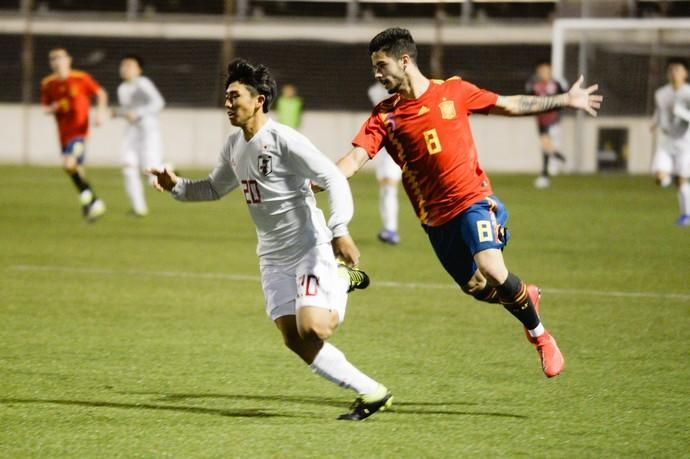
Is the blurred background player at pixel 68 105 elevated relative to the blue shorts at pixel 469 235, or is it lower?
lower

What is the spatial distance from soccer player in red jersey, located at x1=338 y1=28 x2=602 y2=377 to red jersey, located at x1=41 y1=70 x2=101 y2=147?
37.6ft

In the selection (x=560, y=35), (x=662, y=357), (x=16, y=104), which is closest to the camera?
(x=662, y=357)

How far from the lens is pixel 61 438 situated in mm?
5820

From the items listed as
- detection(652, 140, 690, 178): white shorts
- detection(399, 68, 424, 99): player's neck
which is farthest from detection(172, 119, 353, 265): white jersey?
detection(652, 140, 690, 178): white shorts

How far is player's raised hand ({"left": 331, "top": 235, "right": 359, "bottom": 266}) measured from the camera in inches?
226

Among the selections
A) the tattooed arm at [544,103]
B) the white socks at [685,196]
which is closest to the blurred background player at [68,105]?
the white socks at [685,196]

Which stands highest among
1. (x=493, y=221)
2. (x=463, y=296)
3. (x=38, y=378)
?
(x=493, y=221)

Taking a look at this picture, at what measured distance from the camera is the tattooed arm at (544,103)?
713 cm

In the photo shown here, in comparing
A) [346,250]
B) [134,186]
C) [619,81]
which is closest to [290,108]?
[619,81]

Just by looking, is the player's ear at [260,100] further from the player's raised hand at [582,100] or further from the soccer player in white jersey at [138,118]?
the soccer player in white jersey at [138,118]

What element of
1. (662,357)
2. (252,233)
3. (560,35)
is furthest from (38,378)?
(560,35)

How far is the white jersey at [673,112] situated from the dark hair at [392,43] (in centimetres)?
1179

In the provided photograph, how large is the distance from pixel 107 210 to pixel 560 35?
1170 cm

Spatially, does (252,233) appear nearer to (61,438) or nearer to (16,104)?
(61,438)
